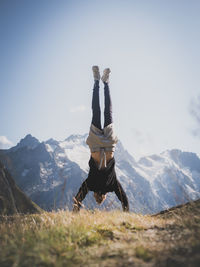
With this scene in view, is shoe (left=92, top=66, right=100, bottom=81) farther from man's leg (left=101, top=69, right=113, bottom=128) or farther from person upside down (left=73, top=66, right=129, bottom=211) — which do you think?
person upside down (left=73, top=66, right=129, bottom=211)

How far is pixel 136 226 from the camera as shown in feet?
11.0

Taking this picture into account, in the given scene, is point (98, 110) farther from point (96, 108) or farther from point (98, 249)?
point (98, 249)

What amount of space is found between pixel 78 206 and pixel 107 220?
4.03 feet

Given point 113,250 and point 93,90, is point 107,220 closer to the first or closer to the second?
point 113,250

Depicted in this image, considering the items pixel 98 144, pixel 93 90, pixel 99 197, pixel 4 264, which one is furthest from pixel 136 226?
pixel 93 90

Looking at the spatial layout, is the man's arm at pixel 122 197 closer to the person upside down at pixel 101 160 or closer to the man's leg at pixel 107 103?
the person upside down at pixel 101 160

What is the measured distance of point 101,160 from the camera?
19.5ft

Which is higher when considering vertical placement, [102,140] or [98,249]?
[102,140]

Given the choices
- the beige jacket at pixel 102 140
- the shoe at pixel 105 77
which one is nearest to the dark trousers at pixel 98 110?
the beige jacket at pixel 102 140

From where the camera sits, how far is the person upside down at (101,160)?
5691 mm

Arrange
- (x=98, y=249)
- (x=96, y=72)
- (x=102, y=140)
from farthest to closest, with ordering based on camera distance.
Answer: (x=96, y=72) < (x=102, y=140) < (x=98, y=249)

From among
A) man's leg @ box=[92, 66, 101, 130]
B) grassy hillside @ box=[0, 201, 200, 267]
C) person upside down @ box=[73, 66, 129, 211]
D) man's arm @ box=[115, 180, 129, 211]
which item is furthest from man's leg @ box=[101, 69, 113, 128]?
grassy hillside @ box=[0, 201, 200, 267]

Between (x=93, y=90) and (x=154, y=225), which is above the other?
(x=93, y=90)

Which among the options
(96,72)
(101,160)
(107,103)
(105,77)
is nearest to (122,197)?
(101,160)
